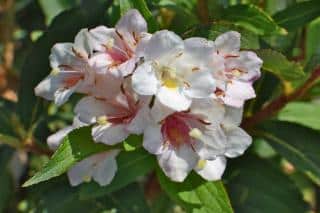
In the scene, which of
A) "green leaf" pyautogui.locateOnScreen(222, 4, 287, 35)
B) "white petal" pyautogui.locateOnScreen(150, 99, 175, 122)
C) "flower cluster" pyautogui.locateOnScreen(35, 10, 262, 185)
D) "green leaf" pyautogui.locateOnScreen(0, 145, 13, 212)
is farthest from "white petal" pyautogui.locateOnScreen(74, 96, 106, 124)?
"green leaf" pyautogui.locateOnScreen(0, 145, 13, 212)

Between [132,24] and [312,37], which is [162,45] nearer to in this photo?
[132,24]

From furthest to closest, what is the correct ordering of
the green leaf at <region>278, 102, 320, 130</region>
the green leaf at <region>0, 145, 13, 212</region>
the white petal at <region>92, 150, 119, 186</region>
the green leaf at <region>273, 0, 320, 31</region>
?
1. the green leaf at <region>0, 145, 13, 212</region>
2. the green leaf at <region>278, 102, 320, 130</region>
3. the green leaf at <region>273, 0, 320, 31</region>
4. the white petal at <region>92, 150, 119, 186</region>

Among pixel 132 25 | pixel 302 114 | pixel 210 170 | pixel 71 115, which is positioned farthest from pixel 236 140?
pixel 71 115

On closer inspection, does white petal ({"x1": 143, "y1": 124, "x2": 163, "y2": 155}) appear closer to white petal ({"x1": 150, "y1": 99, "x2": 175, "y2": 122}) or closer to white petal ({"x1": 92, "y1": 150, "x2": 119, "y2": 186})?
white petal ({"x1": 150, "y1": 99, "x2": 175, "y2": 122})

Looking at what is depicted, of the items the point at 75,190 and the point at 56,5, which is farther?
the point at 56,5

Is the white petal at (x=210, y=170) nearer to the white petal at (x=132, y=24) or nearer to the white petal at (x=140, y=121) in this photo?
the white petal at (x=140, y=121)

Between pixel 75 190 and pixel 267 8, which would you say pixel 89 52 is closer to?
pixel 75 190

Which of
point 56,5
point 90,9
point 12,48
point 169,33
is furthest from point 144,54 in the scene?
point 12,48

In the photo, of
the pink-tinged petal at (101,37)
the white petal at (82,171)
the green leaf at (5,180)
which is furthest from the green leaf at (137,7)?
the green leaf at (5,180)
